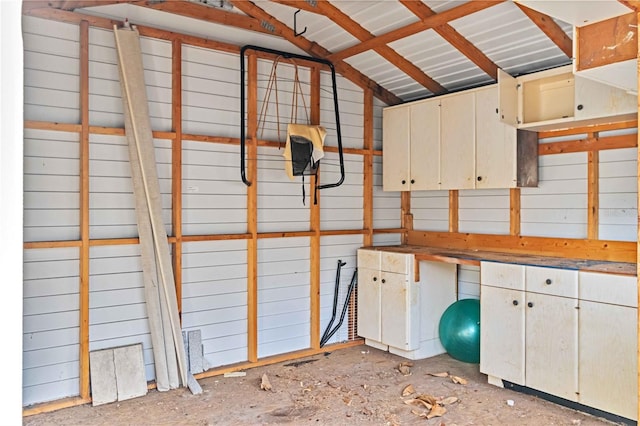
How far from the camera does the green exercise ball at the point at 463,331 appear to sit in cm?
437

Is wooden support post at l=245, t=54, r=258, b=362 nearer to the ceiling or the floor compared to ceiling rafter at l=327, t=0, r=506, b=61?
nearer to the floor

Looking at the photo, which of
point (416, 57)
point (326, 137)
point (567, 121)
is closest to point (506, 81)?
point (567, 121)

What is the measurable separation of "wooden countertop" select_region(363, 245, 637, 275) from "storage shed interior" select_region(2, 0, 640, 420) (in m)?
0.03

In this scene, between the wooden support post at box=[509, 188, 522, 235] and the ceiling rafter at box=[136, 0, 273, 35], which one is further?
the wooden support post at box=[509, 188, 522, 235]

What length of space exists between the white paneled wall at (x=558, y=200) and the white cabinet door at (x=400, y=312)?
1.16 meters

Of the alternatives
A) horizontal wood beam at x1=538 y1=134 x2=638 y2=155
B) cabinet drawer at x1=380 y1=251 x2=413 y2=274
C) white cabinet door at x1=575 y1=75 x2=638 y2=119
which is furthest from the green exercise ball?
white cabinet door at x1=575 y1=75 x2=638 y2=119

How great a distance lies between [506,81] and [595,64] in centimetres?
230

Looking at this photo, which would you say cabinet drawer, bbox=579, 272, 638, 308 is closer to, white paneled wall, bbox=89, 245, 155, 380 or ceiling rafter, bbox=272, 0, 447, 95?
ceiling rafter, bbox=272, 0, 447, 95

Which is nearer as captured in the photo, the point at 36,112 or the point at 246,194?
the point at 36,112

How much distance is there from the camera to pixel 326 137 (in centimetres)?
503

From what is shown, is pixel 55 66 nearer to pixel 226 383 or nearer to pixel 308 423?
pixel 226 383

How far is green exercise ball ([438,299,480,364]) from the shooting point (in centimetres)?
437

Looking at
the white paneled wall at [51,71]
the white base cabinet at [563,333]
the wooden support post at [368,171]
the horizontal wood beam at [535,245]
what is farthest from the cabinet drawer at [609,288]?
the white paneled wall at [51,71]

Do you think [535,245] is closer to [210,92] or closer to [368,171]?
[368,171]
